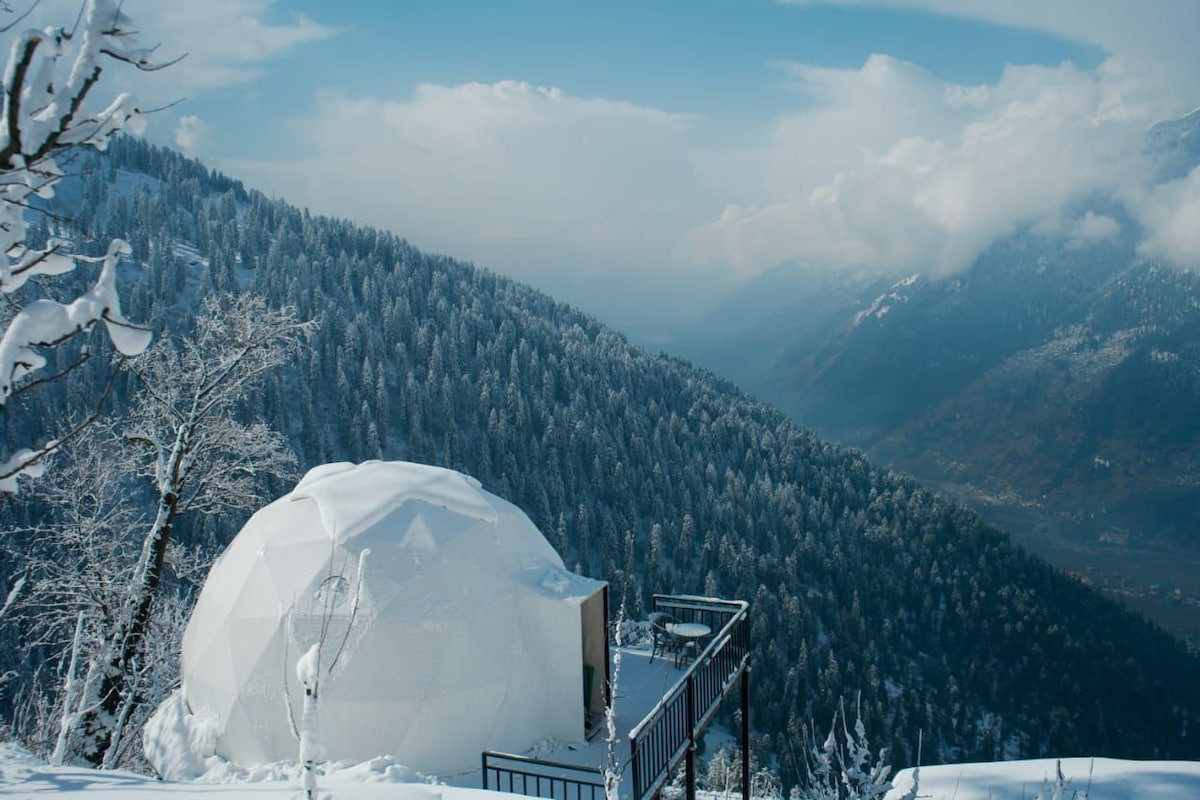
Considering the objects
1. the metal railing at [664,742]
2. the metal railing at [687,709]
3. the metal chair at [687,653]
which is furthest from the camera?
the metal chair at [687,653]

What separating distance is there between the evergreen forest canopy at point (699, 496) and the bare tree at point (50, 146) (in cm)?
6152

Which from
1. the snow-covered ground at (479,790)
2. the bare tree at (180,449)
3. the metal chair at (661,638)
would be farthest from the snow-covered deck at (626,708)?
the bare tree at (180,449)

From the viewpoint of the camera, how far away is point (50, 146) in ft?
12.2

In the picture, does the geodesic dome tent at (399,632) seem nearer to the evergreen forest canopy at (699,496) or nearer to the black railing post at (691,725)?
the black railing post at (691,725)

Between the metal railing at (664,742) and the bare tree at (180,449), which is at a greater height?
the bare tree at (180,449)

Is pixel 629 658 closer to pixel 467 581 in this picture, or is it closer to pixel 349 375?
pixel 467 581

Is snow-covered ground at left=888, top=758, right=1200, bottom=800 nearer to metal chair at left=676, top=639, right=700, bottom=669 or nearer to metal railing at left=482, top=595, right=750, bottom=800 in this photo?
metal railing at left=482, top=595, right=750, bottom=800

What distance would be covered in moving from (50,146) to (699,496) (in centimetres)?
8087

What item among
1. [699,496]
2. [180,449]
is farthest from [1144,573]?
[180,449]

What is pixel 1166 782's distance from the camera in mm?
5867

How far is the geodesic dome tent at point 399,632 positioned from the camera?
30.6 feet

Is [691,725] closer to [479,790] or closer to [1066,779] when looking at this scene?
[479,790]

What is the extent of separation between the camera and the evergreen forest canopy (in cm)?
7038

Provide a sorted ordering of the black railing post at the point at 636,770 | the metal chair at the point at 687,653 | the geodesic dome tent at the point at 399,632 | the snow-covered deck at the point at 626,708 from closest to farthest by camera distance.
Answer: the black railing post at the point at 636,770 < the geodesic dome tent at the point at 399,632 < the snow-covered deck at the point at 626,708 < the metal chair at the point at 687,653
